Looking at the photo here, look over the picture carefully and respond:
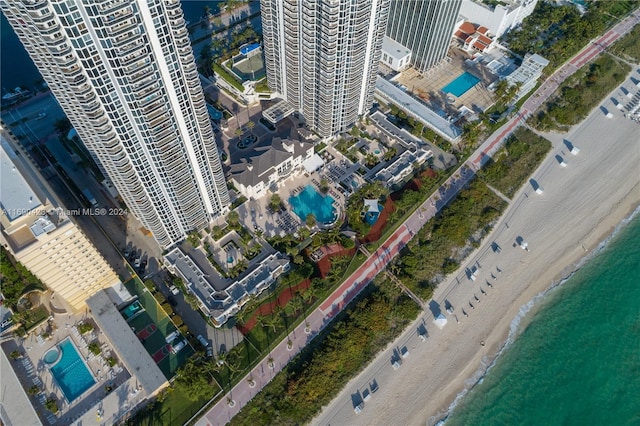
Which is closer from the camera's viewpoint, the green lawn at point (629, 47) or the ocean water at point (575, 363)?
the ocean water at point (575, 363)


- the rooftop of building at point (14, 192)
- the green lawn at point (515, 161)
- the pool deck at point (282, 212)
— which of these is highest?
the rooftop of building at point (14, 192)

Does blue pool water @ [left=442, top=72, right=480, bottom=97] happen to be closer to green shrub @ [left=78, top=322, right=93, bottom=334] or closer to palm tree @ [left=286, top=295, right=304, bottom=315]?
palm tree @ [left=286, top=295, right=304, bottom=315]

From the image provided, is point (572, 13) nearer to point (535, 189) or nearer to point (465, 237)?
point (535, 189)

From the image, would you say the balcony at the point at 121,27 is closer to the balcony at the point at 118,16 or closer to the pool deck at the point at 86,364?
the balcony at the point at 118,16

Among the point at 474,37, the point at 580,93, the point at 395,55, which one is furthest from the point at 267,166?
the point at 580,93

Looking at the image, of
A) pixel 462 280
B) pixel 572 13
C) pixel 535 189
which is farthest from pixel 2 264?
pixel 572 13

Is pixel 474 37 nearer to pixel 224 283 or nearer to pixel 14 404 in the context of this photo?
pixel 224 283

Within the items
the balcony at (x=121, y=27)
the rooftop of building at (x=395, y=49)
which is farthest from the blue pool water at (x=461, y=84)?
the balcony at (x=121, y=27)
